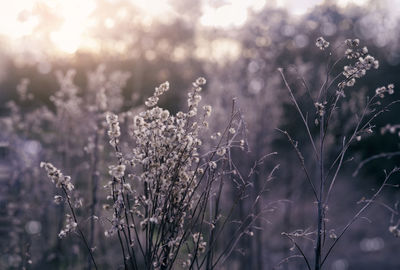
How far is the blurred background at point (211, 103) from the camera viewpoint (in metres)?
5.45

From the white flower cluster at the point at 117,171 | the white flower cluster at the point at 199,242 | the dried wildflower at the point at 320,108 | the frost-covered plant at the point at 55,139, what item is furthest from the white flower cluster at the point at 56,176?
the frost-covered plant at the point at 55,139

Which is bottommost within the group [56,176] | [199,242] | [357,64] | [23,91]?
[199,242]

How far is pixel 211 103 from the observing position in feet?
25.9

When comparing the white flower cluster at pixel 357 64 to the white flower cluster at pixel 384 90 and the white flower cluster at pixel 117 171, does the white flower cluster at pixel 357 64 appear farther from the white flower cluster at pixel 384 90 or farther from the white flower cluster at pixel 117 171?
the white flower cluster at pixel 117 171

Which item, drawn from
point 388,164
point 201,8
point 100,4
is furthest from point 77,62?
point 388,164

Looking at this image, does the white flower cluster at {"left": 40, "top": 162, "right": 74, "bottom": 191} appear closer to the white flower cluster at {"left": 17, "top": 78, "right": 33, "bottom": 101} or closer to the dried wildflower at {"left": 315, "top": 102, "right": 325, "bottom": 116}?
the dried wildflower at {"left": 315, "top": 102, "right": 325, "bottom": 116}

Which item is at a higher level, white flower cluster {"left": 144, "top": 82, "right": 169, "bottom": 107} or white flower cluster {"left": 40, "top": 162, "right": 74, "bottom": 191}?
white flower cluster {"left": 144, "top": 82, "right": 169, "bottom": 107}

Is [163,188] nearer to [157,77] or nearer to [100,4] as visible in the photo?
[100,4]

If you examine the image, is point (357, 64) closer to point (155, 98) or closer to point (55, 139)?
point (155, 98)

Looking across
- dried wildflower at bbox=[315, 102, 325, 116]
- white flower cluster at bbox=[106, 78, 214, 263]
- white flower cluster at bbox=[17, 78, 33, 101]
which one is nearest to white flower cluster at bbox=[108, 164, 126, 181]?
white flower cluster at bbox=[106, 78, 214, 263]

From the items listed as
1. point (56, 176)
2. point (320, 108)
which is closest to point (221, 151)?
point (320, 108)

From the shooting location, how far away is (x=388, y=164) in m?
15.0

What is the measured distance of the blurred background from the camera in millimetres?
5449

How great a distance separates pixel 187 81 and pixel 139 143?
15.3m
